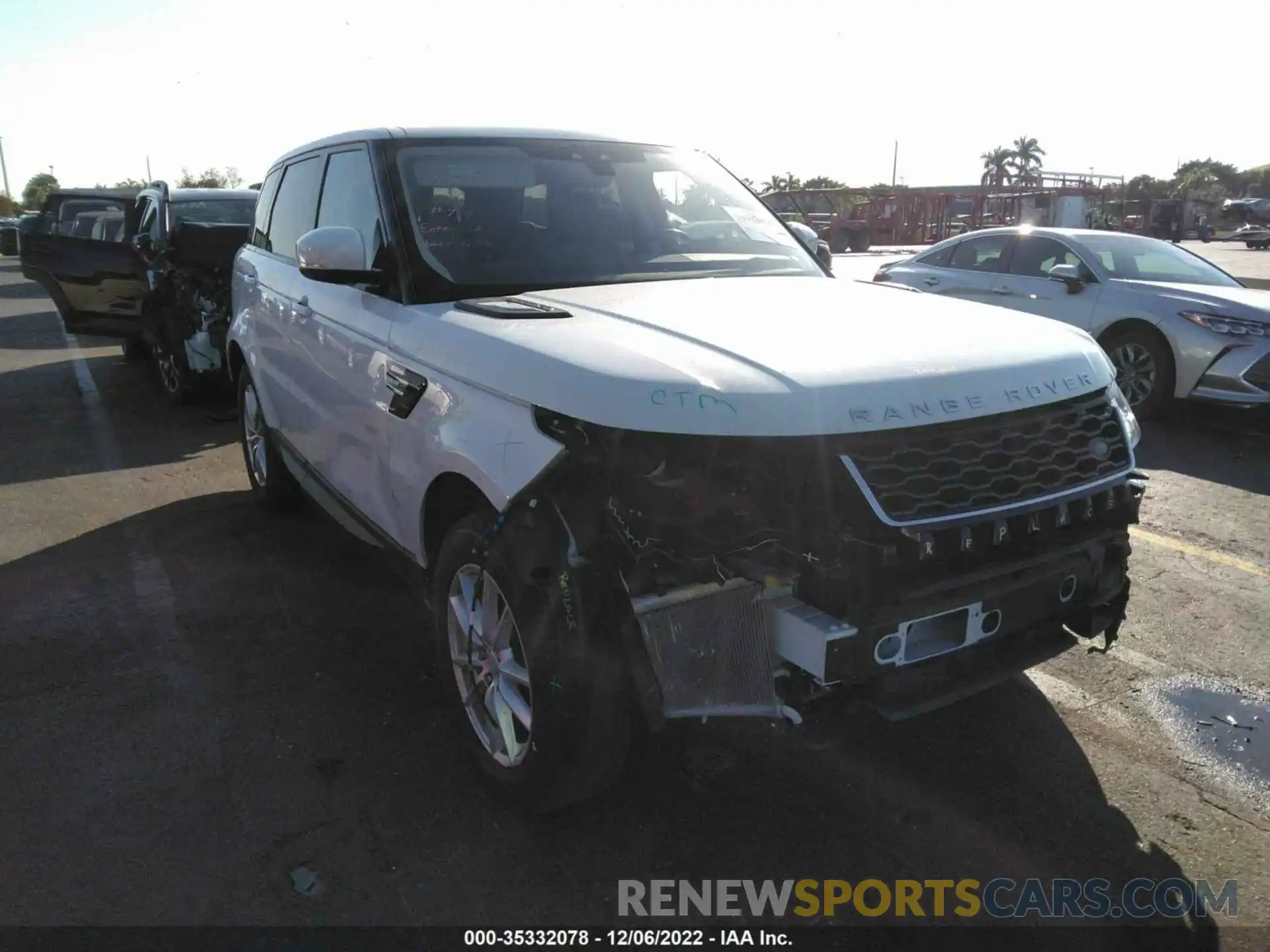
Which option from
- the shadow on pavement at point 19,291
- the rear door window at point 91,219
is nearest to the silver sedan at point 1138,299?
the rear door window at point 91,219

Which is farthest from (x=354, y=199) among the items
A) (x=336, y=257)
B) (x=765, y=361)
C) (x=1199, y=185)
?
(x=1199, y=185)

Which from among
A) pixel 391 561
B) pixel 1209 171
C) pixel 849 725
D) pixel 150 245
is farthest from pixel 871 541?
pixel 1209 171

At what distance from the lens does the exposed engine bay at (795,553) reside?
2367 millimetres

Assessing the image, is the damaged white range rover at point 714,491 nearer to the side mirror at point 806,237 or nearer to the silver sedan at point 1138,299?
the side mirror at point 806,237

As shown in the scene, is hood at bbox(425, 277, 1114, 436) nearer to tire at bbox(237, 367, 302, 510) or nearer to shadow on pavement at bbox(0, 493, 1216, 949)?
shadow on pavement at bbox(0, 493, 1216, 949)

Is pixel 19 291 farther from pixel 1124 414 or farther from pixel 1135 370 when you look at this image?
pixel 1124 414

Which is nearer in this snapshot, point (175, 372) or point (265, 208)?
point (265, 208)

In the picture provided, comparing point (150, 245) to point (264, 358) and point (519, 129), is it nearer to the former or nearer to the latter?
point (264, 358)

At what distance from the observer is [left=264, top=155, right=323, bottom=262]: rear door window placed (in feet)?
15.0

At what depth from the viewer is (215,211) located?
31.1ft

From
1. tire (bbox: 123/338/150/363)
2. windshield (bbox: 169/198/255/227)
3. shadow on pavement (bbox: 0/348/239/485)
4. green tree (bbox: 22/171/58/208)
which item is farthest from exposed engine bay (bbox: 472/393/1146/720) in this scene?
green tree (bbox: 22/171/58/208)

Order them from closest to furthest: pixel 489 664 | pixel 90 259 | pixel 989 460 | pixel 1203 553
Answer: pixel 989 460, pixel 489 664, pixel 1203 553, pixel 90 259

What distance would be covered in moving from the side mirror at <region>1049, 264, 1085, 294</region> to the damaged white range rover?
5830 mm

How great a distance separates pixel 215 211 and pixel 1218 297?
29.4 ft
